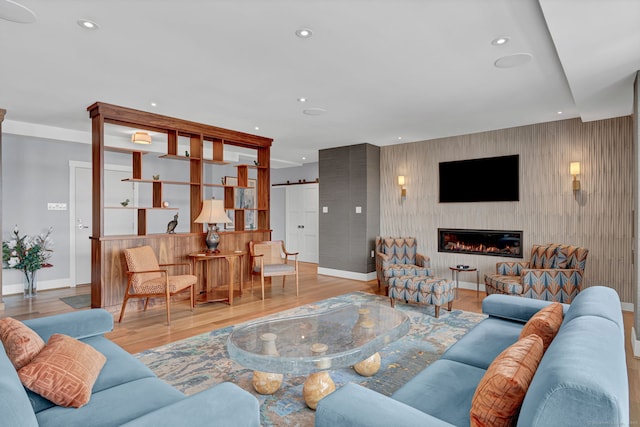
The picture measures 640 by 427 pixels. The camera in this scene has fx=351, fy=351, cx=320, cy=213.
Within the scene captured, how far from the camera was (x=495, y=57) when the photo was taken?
118 inches

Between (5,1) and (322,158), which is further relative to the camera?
(322,158)

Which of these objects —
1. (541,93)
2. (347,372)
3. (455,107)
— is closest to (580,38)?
(541,93)

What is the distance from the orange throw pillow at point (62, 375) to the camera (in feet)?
4.61

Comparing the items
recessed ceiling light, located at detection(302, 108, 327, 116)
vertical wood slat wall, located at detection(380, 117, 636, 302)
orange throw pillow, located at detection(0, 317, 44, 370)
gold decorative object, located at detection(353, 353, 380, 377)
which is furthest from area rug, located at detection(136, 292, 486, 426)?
recessed ceiling light, located at detection(302, 108, 327, 116)

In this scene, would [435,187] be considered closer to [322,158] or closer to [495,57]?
[322,158]

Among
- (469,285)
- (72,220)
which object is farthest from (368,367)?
(72,220)

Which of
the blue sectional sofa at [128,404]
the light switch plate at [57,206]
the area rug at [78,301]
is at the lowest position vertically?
the area rug at [78,301]

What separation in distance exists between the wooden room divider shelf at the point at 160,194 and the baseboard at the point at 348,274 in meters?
1.60

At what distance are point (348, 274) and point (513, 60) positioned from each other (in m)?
4.56

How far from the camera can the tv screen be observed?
17.7ft

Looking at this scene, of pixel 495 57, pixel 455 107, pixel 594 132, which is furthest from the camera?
pixel 594 132

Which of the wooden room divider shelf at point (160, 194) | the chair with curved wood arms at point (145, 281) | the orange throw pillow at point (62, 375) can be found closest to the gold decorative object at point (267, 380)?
the orange throw pillow at point (62, 375)

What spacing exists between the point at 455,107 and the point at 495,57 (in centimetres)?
139

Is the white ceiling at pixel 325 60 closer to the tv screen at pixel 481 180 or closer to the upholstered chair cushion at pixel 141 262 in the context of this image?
the tv screen at pixel 481 180
